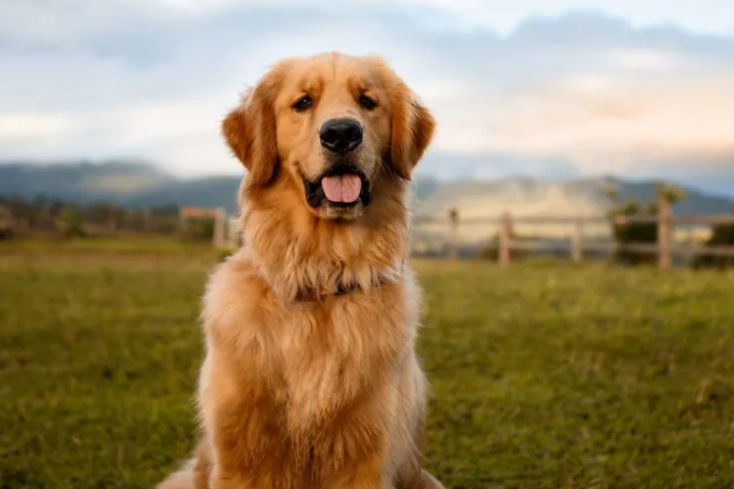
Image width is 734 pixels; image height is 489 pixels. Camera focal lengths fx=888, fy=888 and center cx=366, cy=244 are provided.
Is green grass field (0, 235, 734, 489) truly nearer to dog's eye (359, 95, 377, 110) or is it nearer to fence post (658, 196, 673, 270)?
dog's eye (359, 95, 377, 110)

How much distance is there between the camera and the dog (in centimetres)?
343

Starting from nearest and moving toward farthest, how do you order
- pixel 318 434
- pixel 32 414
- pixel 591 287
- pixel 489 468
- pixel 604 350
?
pixel 318 434
pixel 489 468
pixel 32 414
pixel 604 350
pixel 591 287

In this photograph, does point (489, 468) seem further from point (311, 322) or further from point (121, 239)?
point (121, 239)

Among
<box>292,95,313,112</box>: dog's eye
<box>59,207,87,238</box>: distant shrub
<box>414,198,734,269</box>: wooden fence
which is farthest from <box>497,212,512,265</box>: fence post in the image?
<box>292,95,313,112</box>: dog's eye

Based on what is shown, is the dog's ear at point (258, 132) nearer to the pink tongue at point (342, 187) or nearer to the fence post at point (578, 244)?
the pink tongue at point (342, 187)

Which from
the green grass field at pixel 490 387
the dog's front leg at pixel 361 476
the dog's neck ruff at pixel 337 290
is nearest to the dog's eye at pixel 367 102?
the dog's neck ruff at pixel 337 290

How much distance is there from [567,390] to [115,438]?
3.33 meters

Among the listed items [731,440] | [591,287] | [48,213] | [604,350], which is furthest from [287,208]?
[48,213]

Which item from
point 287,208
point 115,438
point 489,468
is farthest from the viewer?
point 115,438

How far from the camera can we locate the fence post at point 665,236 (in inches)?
835

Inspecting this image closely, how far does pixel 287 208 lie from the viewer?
3758mm

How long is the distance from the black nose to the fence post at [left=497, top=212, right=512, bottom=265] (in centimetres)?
2372

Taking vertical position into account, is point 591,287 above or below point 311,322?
below

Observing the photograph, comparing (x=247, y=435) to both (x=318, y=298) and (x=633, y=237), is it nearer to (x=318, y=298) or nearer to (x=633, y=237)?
(x=318, y=298)
